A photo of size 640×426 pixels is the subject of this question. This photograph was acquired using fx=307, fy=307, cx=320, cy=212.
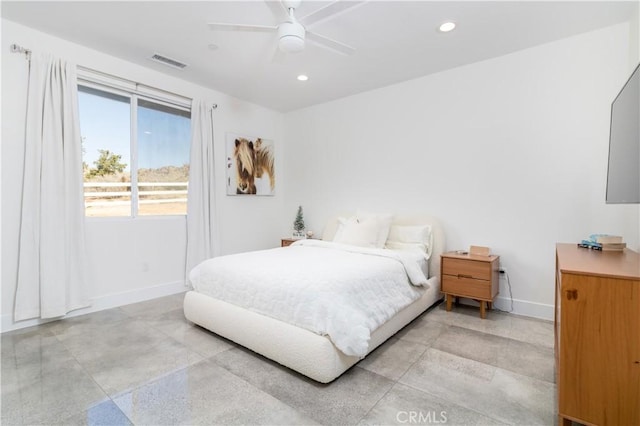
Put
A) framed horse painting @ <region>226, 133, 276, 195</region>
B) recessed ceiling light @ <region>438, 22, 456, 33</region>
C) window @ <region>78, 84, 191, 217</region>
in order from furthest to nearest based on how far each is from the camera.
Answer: framed horse painting @ <region>226, 133, 276, 195</region> < window @ <region>78, 84, 191, 217</region> < recessed ceiling light @ <region>438, 22, 456, 33</region>

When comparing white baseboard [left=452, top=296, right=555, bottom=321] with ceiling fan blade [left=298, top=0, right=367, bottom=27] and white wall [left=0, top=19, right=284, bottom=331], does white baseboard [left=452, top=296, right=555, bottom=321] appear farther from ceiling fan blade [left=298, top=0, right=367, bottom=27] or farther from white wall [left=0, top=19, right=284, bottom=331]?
white wall [left=0, top=19, right=284, bottom=331]

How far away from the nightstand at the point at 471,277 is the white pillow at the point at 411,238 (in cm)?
33

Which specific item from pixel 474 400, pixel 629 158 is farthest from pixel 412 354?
pixel 629 158

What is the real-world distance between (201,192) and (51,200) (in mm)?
1501

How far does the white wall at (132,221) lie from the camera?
273 cm

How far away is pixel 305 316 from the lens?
6.47ft

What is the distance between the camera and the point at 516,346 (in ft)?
7.91

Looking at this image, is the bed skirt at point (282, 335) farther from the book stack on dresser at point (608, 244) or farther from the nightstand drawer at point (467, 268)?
the book stack on dresser at point (608, 244)

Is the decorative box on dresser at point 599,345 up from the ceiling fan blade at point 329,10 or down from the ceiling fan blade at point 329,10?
down

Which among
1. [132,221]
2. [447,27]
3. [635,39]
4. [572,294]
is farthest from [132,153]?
[635,39]

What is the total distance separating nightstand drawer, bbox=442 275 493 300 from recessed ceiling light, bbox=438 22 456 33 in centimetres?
235

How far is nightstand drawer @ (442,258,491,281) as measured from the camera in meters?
2.95

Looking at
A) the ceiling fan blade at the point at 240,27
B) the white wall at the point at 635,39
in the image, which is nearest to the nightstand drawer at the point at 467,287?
the white wall at the point at 635,39

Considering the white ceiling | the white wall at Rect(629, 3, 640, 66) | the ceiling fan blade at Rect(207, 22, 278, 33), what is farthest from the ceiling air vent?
the white wall at Rect(629, 3, 640, 66)
